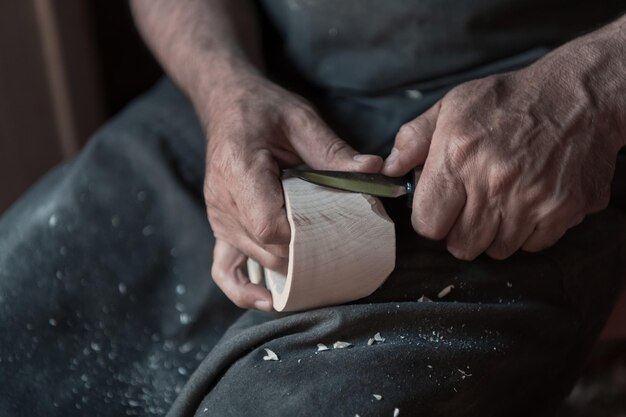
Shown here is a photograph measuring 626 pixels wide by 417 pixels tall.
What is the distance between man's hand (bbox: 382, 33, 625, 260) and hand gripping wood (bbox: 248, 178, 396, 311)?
49 mm

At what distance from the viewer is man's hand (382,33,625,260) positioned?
28.5 inches

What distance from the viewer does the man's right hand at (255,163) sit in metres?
0.74

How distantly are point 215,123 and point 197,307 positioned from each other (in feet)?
0.63

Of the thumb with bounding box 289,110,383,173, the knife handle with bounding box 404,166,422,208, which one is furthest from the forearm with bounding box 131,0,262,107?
the knife handle with bounding box 404,166,422,208

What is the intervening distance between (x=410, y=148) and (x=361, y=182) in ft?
0.18

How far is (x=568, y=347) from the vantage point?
31.9 inches

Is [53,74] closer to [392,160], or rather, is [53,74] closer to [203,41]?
[203,41]

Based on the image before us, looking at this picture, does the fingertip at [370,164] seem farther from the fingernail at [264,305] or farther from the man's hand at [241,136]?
the fingernail at [264,305]

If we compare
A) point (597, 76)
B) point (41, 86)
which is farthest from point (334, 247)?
point (41, 86)

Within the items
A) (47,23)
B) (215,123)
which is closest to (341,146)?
(215,123)

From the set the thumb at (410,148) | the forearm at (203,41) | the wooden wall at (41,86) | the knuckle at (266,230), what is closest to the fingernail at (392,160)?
the thumb at (410,148)

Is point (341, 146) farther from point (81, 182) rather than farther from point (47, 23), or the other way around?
point (47, 23)

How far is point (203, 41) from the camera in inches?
37.0

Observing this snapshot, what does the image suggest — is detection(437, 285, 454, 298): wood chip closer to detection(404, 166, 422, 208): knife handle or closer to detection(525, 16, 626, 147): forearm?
detection(404, 166, 422, 208): knife handle
